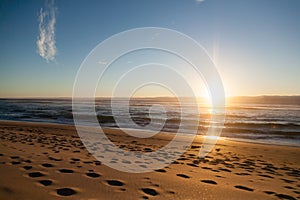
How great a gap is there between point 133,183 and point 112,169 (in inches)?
39.1

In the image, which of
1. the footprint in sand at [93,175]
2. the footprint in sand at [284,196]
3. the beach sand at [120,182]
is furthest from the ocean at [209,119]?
the footprint in sand at [93,175]

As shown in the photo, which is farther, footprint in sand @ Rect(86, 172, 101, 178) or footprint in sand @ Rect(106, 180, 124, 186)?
footprint in sand @ Rect(86, 172, 101, 178)

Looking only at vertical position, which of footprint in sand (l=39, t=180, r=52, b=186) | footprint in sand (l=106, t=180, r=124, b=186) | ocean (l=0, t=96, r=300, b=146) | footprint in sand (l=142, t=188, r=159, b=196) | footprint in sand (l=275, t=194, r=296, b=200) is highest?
footprint in sand (l=39, t=180, r=52, b=186)

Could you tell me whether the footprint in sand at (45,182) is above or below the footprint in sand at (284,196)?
above

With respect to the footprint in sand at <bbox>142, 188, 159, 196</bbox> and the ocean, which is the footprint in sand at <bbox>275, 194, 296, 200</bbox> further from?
the ocean

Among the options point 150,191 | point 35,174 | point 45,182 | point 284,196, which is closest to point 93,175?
point 45,182

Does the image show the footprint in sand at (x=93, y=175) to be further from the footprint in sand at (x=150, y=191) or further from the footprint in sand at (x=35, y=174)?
the footprint in sand at (x=150, y=191)

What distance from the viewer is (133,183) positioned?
397cm

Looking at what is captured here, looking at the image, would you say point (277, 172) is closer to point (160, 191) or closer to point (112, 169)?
point (160, 191)

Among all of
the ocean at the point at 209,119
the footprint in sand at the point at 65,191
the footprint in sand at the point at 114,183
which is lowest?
the ocean at the point at 209,119

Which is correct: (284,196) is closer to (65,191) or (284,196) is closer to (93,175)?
(93,175)

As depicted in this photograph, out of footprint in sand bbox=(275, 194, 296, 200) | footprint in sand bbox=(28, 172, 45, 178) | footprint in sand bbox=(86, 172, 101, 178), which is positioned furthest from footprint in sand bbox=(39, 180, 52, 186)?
footprint in sand bbox=(275, 194, 296, 200)

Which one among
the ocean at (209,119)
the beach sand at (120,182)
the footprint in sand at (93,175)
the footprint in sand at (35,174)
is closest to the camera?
the beach sand at (120,182)

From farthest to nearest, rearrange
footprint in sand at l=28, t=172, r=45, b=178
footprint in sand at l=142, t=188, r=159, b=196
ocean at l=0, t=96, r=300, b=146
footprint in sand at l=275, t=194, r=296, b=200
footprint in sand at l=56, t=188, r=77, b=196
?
ocean at l=0, t=96, r=300, b=146 < footprint in sand at l=28, t=172, r=45, b=178 < footprint in sand at l=275, t=194, r=296, b=200 < footprint in sand at l=142, t=188, r=159, b=196 < footprint in sand at l=56, t=188, r=77, b=196
